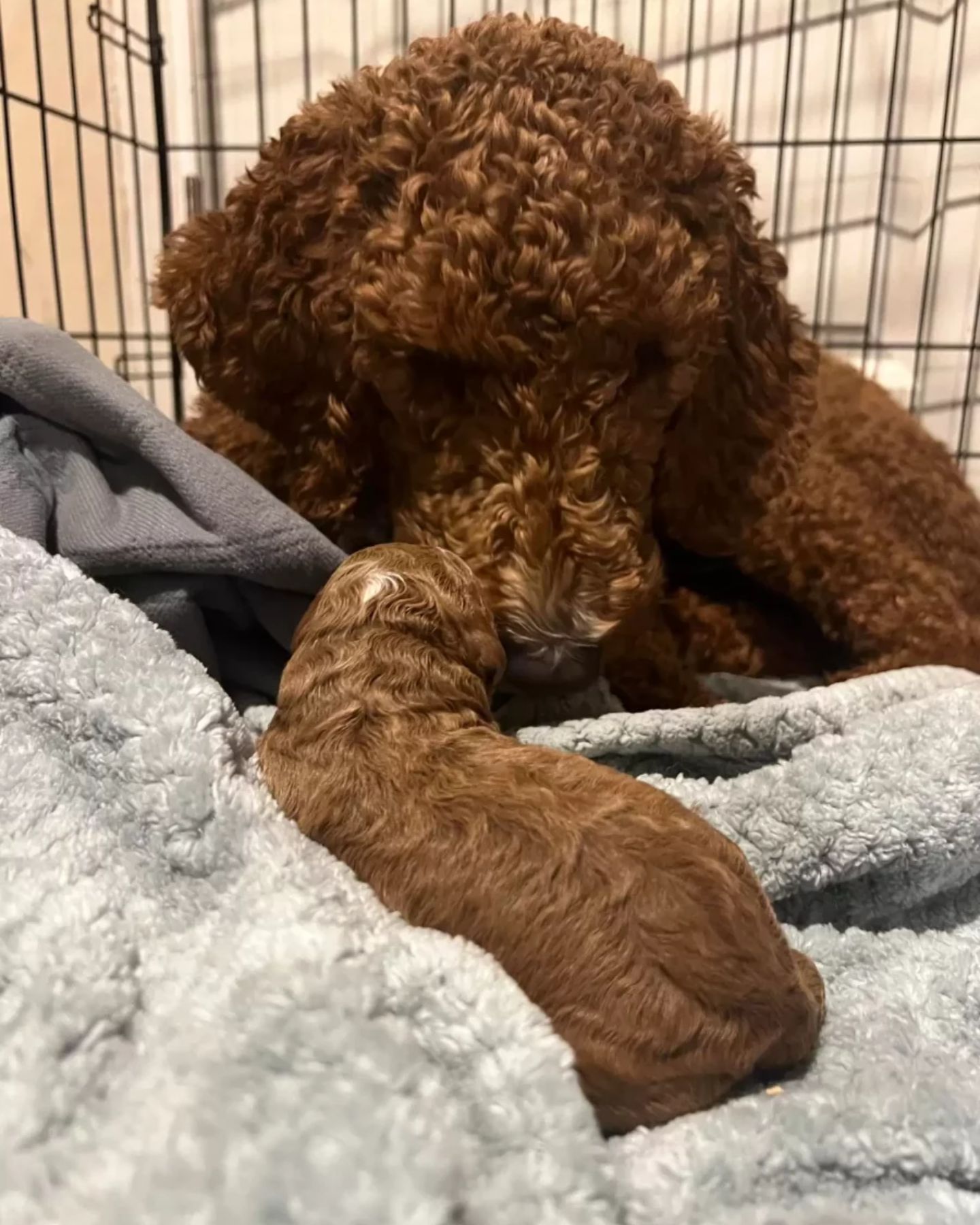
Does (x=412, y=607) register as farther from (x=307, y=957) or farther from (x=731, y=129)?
(x=731, y=129)

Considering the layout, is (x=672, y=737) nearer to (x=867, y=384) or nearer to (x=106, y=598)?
(x=106, y=598)

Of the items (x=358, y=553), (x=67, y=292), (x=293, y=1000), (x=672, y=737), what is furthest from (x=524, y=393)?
(x=67, y=292)

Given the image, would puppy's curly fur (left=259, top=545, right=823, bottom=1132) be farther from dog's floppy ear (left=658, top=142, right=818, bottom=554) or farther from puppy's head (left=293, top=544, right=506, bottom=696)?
dog's floppy ear (left=658, top=142, right=818, bottom=554)

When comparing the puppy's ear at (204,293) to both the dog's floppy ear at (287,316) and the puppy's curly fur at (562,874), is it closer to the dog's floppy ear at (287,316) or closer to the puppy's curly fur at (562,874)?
the dog's floppy ear at (287,316)

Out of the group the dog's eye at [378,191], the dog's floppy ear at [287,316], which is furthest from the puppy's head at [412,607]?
the dog's eye at [378,191]

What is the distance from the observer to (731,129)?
2.64 m

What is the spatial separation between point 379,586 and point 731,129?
2087 millimetres

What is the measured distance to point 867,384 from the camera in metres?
1.98

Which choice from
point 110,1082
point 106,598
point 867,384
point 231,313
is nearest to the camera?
point 110,1082

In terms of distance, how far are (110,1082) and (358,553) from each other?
2.02 ft

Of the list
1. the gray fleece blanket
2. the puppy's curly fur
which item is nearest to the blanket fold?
the gray fleece blanket

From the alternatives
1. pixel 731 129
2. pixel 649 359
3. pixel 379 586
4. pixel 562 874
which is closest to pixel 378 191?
pixel 649 359

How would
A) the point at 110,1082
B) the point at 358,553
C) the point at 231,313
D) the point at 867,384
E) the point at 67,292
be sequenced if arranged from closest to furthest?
the point at 110,1082, the point at 358,553, the point at 231,313, the point at 867,384, the point at 67,292

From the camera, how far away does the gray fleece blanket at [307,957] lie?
551 mm
